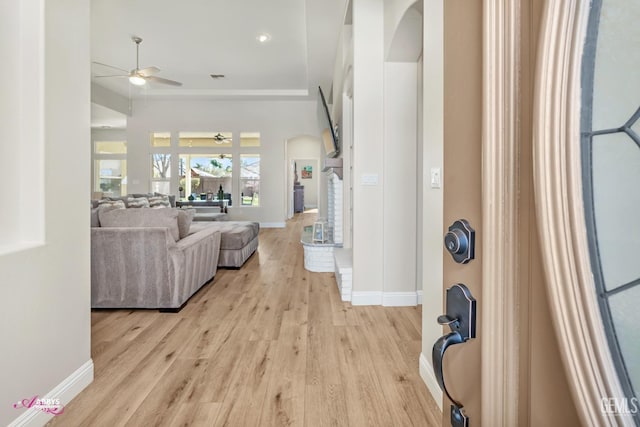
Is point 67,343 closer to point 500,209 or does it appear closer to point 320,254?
point 500,209

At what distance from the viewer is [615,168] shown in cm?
33

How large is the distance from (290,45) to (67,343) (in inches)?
214

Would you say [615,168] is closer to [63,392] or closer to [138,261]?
[63,392]

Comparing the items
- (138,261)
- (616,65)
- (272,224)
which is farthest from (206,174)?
(616,65)

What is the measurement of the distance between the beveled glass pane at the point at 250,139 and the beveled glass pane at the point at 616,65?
31.1 feet

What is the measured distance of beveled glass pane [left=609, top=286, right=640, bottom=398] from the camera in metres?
0.31

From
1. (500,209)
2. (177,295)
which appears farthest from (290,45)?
(500,209)

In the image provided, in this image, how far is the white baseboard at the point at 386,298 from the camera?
123 inches

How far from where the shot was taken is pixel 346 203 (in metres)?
4.60

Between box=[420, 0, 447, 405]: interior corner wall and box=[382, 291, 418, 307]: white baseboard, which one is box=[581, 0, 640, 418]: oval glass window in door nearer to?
box=[420, 0, 447, 405]: interior corner wall

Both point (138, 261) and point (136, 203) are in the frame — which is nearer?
point (138, 261)

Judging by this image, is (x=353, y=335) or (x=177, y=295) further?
(x=177, y=295)

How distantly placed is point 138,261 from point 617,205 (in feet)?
10.5

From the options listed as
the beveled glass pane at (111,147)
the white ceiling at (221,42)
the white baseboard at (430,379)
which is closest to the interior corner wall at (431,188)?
the white baseboard at (430,379)
